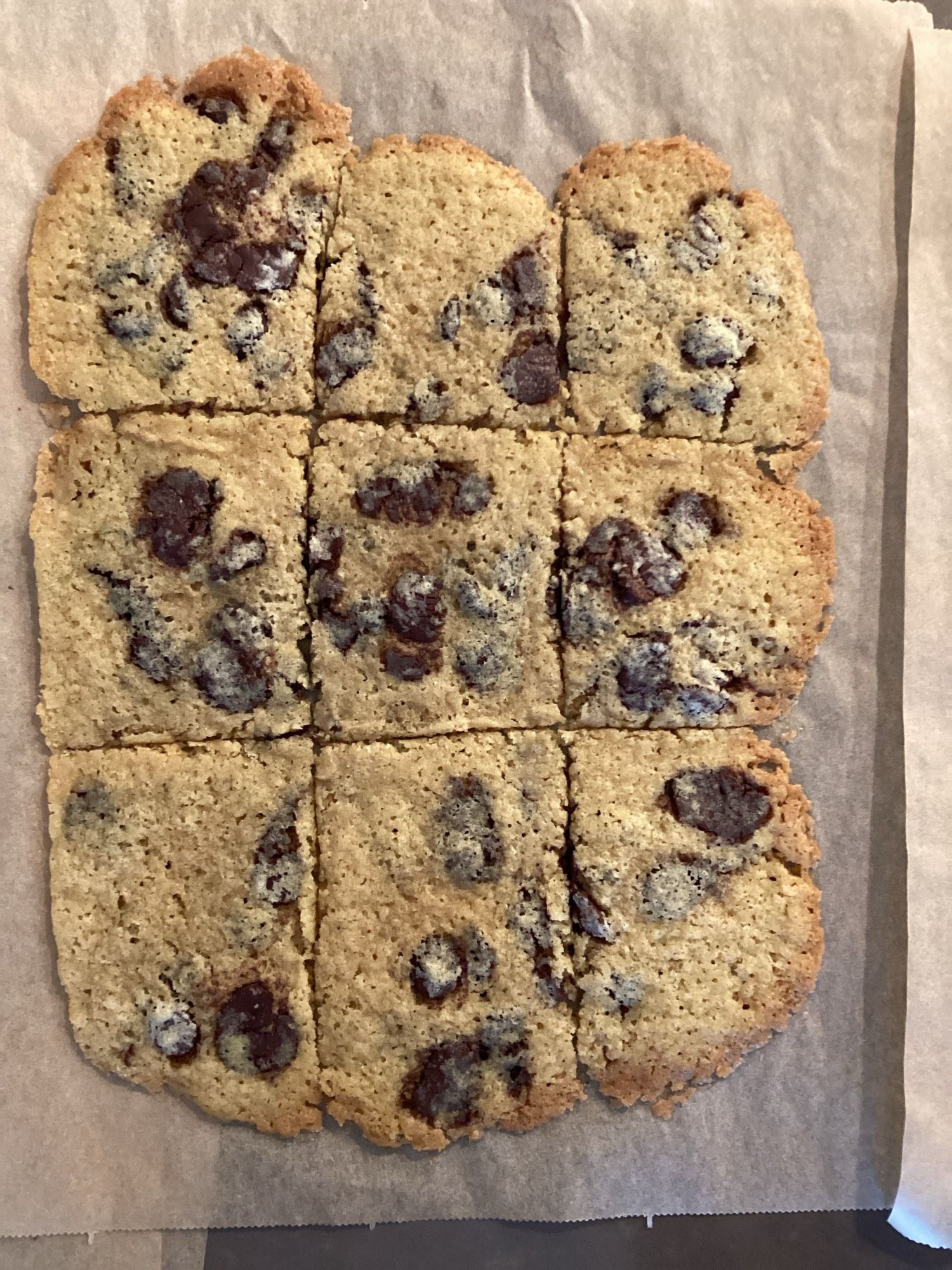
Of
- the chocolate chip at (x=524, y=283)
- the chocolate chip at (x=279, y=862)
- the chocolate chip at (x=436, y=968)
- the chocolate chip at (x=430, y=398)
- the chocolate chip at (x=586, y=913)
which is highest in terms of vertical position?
the chocolate chip at (x=524, y=283)

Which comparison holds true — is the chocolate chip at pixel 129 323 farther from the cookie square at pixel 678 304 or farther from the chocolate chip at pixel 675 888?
the chocolate chip at pixel 675 888

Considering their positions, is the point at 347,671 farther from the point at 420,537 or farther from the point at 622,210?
the point at 622,210

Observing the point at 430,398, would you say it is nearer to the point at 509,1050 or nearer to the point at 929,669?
the point at 929,669

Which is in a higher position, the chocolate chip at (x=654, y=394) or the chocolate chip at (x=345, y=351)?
the chocolate chip at (x=345, y=351)

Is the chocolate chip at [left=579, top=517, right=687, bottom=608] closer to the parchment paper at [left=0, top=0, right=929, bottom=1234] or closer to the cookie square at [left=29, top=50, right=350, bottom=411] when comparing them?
the parchment paper at [left=0, top=0, right=929, bottom=1234]

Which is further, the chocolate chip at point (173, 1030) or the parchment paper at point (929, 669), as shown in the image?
the parchment paper at point (929, 669)

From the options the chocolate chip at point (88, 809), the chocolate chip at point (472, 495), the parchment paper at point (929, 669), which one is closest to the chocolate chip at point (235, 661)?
the chocolate chip at point (88, 809)

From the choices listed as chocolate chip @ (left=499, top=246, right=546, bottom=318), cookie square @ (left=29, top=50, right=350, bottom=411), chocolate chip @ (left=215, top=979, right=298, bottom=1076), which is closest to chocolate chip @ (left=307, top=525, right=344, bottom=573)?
cookie square @ (left=29, top=50, right=350, bottom=411)

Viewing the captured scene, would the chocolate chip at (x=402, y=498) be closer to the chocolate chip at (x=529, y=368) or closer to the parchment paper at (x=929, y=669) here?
the chocolate chip at (x=529, y=368)
